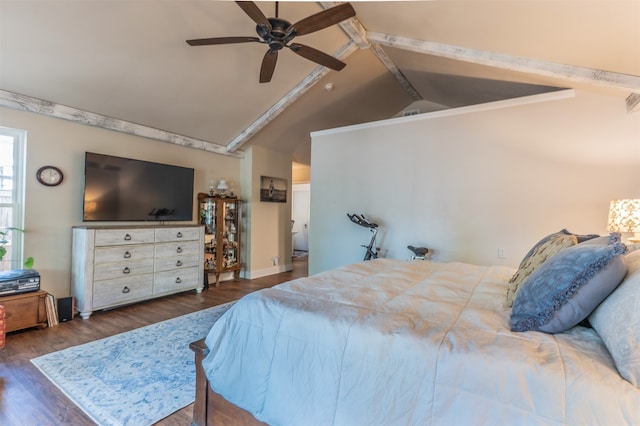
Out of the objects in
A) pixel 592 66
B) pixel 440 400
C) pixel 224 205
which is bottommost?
pixel 440 400

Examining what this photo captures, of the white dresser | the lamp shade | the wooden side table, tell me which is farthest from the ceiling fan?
the wooden side table

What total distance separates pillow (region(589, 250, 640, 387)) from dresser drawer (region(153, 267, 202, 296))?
443 cm

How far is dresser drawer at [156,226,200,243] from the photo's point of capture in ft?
13.5

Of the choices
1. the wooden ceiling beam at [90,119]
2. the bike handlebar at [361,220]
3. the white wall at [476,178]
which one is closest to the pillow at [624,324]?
the white wall at [476,178]

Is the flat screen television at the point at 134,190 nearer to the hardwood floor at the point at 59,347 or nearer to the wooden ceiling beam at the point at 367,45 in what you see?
the hardwood floor at the point at 59,347

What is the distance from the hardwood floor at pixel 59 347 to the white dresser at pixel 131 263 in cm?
18

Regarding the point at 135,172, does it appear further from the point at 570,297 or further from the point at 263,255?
the point at 570,297

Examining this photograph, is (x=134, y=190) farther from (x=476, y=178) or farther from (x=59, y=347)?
(x=476, y=178)

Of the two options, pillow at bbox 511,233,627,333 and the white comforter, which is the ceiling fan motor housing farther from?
pillow at bbox 511,233,627,333

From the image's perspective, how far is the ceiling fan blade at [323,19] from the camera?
2.23 meters

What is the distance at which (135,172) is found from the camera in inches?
162

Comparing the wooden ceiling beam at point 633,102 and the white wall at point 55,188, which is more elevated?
the wooden ceiling beam at point 633,102

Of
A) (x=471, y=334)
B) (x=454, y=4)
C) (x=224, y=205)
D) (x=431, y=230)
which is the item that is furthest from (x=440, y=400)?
(x=224, y=205)

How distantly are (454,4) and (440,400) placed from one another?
2828 mm
